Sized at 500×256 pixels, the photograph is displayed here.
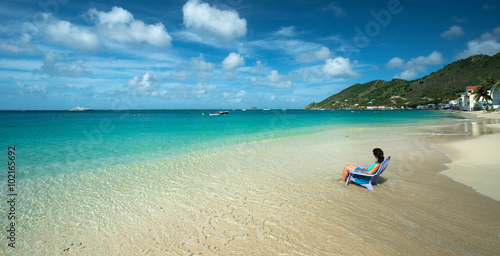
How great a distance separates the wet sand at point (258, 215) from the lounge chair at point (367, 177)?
0.23m

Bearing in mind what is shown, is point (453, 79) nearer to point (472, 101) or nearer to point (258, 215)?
point (472, 101)

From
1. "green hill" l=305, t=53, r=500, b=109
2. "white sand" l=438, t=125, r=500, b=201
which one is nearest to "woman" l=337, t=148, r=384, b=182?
"white sand" l=438, t=125, r=500, b=201

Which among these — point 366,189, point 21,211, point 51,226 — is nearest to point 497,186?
point 366,189

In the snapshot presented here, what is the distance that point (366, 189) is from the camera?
7.65 metres

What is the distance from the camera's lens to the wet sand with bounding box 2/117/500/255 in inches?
178

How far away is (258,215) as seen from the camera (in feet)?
19.4

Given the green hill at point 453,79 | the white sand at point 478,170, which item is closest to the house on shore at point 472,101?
the green hill at point 453,79

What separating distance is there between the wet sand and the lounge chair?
0.23m

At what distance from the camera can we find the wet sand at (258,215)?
14.8 ft

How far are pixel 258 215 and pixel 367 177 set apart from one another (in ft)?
13.3

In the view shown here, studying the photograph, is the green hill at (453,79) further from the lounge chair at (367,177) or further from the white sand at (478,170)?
the lounge chair at (367,177)

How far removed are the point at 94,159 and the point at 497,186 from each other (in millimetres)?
18160

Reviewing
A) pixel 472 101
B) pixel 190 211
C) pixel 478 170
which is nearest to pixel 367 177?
pixel 478 170

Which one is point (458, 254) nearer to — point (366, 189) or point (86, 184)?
point (366, 189)
